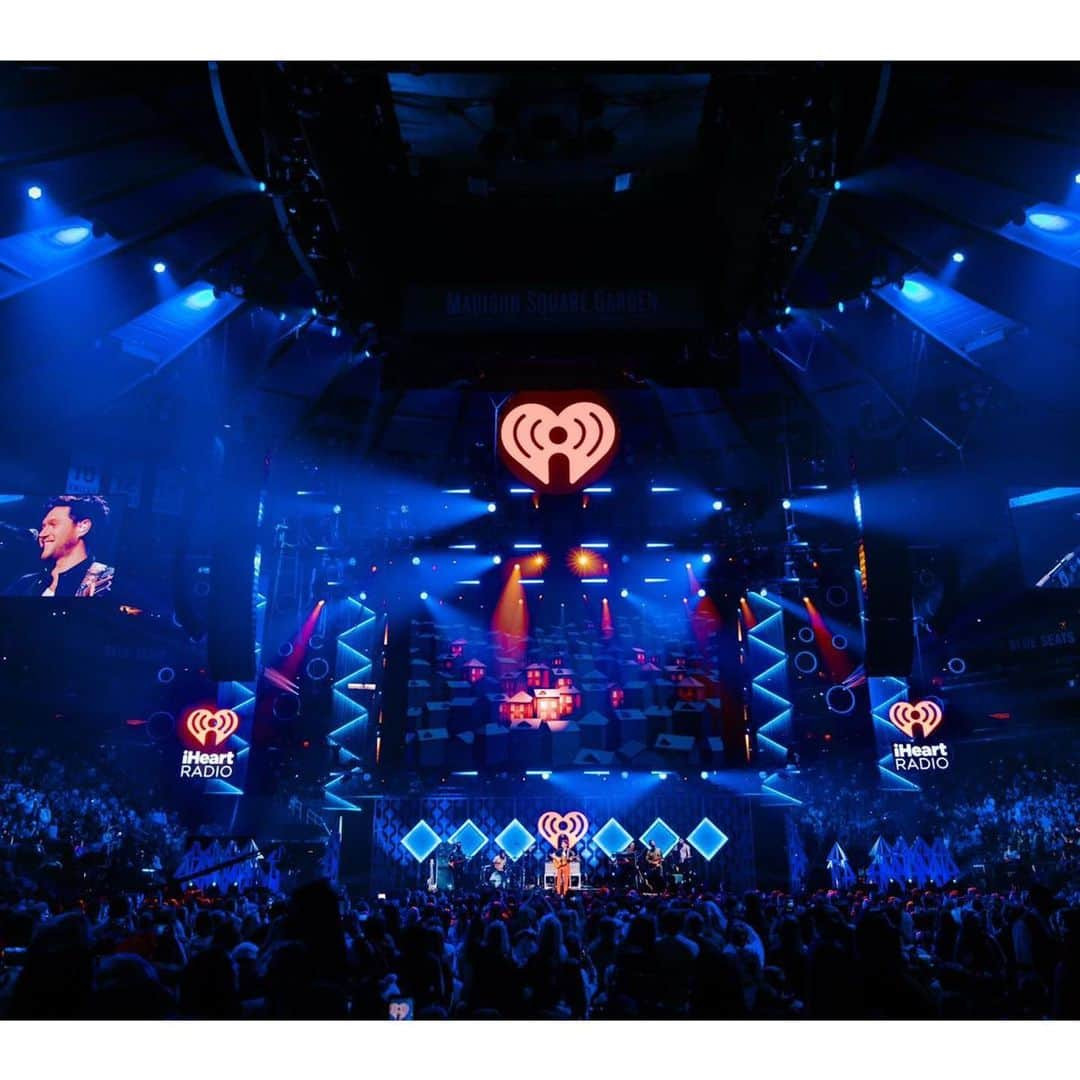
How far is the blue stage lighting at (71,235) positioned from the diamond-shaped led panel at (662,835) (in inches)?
659

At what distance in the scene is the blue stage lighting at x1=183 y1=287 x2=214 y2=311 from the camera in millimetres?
9945

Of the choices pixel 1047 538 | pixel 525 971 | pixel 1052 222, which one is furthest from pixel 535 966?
pixel 1047 538

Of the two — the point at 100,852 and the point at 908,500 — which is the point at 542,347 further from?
the point at 100,852

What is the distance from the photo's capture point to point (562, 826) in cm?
1927

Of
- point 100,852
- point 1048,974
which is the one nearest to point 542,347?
point 1048,974

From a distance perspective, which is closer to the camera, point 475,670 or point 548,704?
point 548,704

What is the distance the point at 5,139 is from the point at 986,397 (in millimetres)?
11560

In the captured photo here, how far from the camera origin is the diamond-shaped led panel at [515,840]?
19.0m

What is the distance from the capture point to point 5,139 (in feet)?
20.4

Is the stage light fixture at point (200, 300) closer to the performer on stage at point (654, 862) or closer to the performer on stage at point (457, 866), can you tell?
the performer on stage at point (457, 866)

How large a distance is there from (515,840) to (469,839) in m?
1.11

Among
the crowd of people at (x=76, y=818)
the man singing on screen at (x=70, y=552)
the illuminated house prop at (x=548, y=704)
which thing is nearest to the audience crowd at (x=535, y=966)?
the man singing on screen at (x=70, y=552)

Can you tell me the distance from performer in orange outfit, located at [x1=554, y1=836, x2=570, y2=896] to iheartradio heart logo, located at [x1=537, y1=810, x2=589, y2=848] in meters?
0.10

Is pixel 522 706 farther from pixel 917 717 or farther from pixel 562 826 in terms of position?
pixel 917 717
